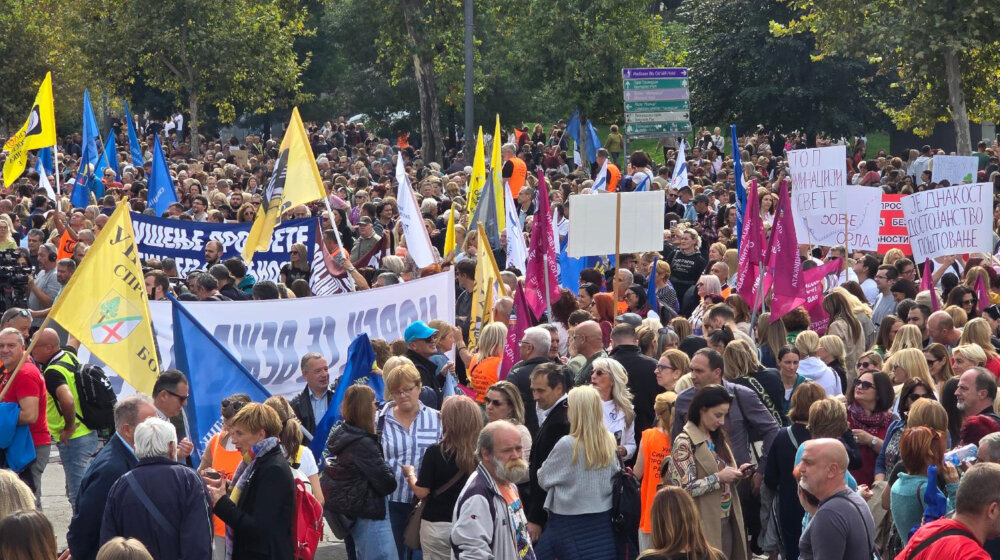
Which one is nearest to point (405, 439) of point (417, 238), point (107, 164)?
point (417, 238)

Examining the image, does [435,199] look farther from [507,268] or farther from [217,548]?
[217,548]

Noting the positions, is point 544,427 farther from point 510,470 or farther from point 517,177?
point 517,177

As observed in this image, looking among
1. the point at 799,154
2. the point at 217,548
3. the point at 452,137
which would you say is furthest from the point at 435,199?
the point at 452,137

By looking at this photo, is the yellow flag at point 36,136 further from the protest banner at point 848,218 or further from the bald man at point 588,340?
the bald man at point 588,340

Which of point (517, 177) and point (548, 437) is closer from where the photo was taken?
point (548, 437)

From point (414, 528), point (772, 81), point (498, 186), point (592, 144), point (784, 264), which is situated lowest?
point (414, 528)

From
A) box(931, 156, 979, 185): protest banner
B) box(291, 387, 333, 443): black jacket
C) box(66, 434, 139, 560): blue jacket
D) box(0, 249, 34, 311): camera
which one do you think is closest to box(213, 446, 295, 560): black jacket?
box(66, 434, 139, 560): blue jacket

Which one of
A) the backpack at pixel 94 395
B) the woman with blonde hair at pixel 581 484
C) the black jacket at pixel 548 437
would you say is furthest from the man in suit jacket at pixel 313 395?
the woman with blonde hair at pixel 581 484

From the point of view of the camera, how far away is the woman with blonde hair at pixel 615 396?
838cm

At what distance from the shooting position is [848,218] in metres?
14.2

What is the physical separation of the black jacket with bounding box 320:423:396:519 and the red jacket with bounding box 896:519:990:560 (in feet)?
10.3

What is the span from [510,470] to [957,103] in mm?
20420

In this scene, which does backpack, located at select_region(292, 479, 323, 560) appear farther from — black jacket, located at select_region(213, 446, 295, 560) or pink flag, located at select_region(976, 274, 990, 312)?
pink flag, located at select_region(976, 274, 990, 312)

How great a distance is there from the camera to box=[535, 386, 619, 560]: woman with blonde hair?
7383 millimetres
